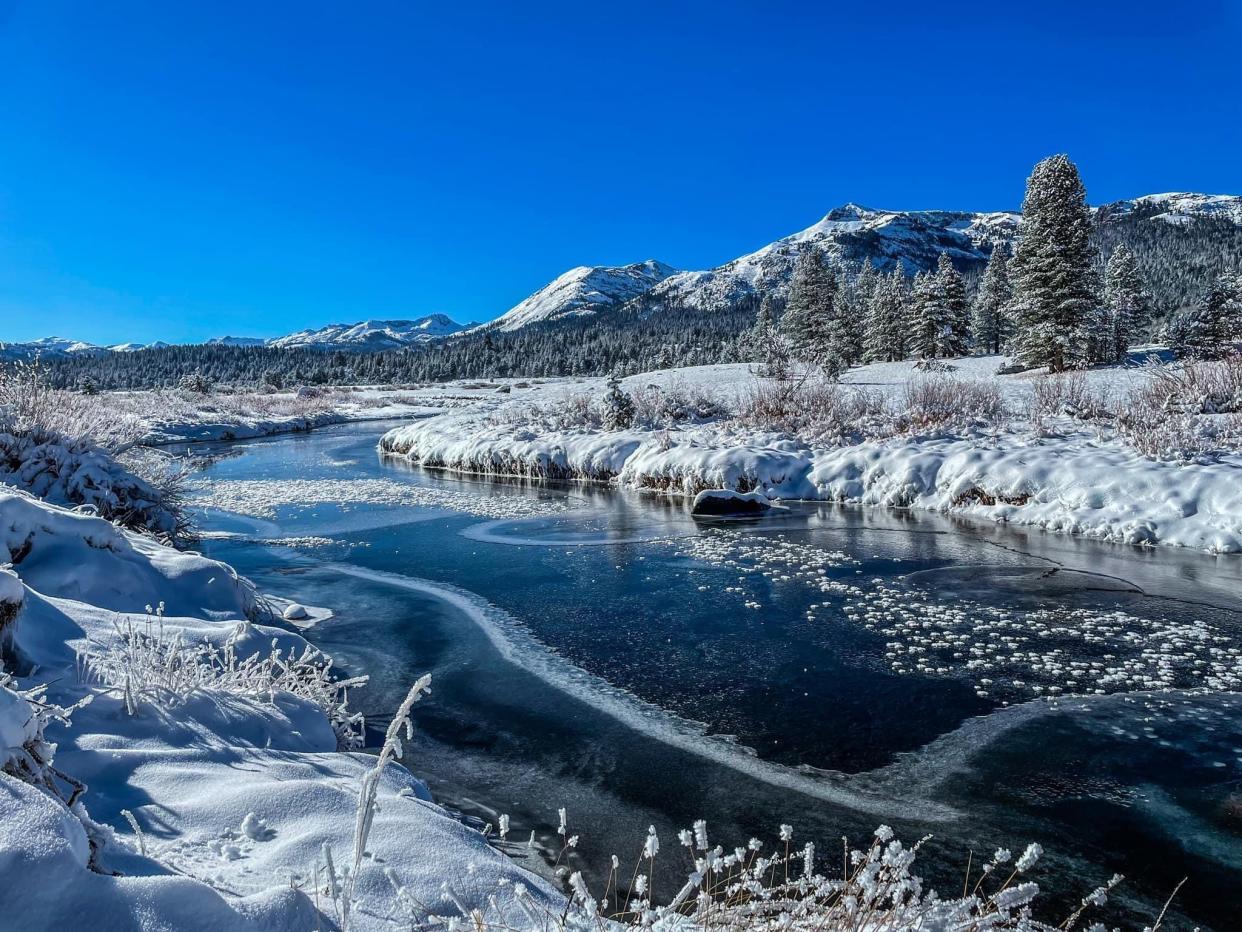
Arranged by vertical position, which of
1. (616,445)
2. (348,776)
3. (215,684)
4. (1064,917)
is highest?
(616,445)

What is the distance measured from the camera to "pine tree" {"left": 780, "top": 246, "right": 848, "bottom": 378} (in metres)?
50.9

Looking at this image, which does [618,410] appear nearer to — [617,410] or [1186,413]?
[617,410]

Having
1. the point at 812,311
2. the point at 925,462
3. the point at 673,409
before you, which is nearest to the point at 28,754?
the point at 925,462

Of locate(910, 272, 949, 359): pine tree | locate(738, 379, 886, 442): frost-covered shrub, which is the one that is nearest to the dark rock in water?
locate(738, 379, 886, 442): frost-covered shrub

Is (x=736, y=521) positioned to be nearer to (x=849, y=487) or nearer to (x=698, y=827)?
(x=849, y=487)

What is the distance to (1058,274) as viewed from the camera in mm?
Result: 32844

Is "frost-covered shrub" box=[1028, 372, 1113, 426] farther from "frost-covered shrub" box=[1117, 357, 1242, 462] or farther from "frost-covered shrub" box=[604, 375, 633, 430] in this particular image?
"frost-covered shrub" box=[604, 375, 633, 430]

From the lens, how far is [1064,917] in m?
3.64

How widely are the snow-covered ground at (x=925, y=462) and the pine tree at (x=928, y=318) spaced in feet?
56.7

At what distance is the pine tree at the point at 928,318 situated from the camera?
4556cm

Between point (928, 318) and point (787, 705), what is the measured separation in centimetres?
4452

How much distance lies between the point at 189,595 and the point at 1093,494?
14326 mm

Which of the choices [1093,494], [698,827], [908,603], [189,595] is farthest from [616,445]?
[698,827]

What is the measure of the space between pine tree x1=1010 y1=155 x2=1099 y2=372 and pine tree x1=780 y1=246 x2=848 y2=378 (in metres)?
16.3
